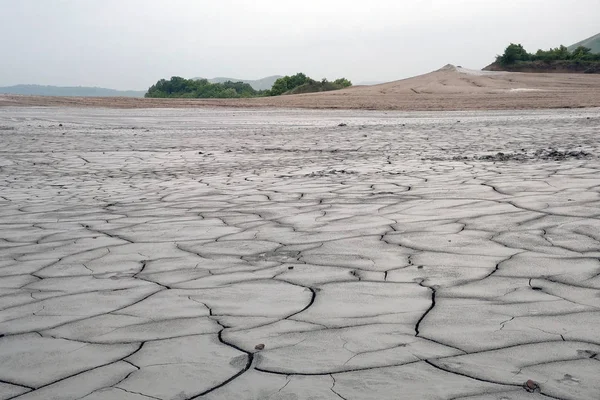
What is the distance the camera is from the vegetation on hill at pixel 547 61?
157 ft

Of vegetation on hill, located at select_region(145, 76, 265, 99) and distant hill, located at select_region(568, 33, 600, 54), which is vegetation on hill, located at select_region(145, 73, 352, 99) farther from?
distant hill, located at select_region(568, 33, 600, 54)

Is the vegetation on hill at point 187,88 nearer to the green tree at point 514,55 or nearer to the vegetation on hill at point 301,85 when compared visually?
the vegetation on hill at point 301,85

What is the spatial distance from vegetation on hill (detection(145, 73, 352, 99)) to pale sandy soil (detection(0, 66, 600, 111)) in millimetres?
8000

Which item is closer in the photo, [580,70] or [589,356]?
[589,356]

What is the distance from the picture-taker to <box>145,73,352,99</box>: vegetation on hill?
Result: 164ft

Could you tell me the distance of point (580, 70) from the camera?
47.2 metres

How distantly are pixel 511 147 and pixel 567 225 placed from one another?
16.5ft

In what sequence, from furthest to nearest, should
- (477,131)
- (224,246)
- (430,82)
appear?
(430,82), (477,131), (224,246)

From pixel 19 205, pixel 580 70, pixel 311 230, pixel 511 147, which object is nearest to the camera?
pixel 311 230

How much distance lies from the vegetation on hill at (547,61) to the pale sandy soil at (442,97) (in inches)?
270

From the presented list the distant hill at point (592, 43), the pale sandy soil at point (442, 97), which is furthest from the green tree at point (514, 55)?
the distant hill at point (592, 43)

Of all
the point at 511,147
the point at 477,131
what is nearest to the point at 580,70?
the point at 477,131

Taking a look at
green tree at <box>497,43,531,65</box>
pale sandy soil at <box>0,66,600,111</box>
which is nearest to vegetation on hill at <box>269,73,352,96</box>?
pale sandy soil at <box>0,66,600,111</box>

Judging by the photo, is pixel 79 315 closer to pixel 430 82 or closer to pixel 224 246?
pixel 224 246
